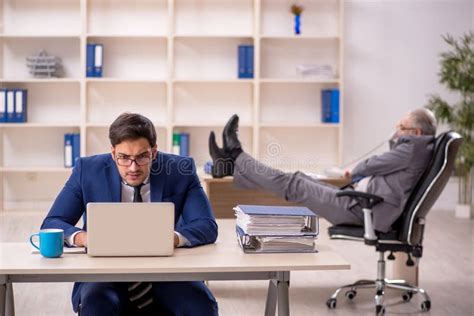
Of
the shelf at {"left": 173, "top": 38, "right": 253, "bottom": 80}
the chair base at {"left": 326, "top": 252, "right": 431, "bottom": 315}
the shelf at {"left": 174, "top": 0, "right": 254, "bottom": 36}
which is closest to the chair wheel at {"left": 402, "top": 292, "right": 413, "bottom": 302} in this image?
the chair base at {"left": 326, "top": 252, "right": 431, "bottom": 315}

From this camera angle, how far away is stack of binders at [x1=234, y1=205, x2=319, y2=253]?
2.71 metres

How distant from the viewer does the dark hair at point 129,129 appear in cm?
284

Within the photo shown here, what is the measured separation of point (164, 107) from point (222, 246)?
544cm

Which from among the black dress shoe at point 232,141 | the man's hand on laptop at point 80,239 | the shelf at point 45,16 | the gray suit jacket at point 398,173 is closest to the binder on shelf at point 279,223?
the man's hand on laptop at point 80,239

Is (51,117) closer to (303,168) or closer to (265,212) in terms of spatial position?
(303,168)

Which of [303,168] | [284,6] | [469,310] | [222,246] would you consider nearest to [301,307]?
[469,310]

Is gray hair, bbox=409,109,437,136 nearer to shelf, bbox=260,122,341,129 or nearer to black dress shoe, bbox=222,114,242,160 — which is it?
black dress shoe, bbox=222,114,242,160

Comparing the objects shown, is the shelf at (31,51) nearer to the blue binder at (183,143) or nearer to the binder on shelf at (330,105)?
the blue binder at (183,143)

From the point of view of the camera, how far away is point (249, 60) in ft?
26.0

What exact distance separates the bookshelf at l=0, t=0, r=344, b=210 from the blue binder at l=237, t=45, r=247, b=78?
111 millimetres

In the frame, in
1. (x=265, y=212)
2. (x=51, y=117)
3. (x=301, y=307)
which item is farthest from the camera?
(x=51, y=117)

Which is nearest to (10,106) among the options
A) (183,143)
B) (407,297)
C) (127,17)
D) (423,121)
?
(127,17)

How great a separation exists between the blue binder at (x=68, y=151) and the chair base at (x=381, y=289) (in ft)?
12.8

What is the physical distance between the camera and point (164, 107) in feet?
26.8
